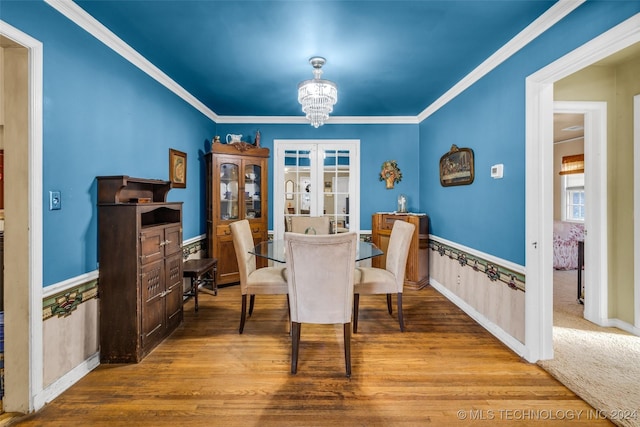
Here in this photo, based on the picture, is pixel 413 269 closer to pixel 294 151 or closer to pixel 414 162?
pixel 414 162

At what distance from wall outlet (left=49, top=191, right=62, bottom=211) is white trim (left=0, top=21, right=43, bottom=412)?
0.08 meters

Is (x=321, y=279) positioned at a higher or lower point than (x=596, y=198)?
lower

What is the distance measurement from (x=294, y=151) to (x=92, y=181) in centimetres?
288

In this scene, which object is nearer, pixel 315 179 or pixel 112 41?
pixel 112 41

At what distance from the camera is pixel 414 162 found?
4.66 meters

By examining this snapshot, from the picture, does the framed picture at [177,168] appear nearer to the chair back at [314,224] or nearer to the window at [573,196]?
the chair back at [314,224]

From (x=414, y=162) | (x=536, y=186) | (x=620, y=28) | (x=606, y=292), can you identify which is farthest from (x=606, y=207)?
(x=414, y=162)

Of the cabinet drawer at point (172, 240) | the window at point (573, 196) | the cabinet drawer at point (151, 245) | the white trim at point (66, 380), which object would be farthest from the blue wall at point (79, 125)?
the window at point (573, 196)

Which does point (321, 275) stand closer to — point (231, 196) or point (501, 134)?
point (501, 134)

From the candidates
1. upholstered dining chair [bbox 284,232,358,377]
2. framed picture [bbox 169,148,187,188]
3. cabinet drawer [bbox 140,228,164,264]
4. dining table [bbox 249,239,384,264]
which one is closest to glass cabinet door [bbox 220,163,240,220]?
framed picture [bbox 169,148,187,188]

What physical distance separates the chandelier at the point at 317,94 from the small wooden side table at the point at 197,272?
1996 mm

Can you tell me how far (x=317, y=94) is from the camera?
2.59 m

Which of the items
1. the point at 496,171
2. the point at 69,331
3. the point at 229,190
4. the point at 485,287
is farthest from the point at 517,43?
the point at 69,331

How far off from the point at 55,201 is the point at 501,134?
10.8 ft
